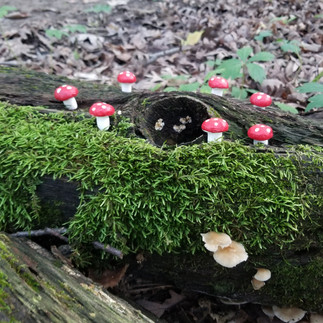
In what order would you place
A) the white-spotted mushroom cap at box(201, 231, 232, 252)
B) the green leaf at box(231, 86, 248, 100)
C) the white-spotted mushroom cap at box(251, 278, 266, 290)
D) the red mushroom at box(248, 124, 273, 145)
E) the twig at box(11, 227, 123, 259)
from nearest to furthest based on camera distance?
1. the white-spotted mushroom cap at box(201, 231, 232, 252)
2. the twig at box(11, 227, 123, 259)
3. the white-spotted mushroom cap at box(251, 278, 266, 290)
4. the red mushroom at box(248, 124, 273, 145)
5. the green leaf at box(231, 86, 248, 100)

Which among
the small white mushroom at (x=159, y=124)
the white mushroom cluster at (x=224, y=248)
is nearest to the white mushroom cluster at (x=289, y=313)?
the white mushroom cluster at (x=224, y=248)

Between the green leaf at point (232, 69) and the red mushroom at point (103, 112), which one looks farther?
the green leaf at point (232, 69)

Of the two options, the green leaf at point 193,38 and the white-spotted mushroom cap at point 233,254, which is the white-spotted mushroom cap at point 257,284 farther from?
the green leaf at point 193,38

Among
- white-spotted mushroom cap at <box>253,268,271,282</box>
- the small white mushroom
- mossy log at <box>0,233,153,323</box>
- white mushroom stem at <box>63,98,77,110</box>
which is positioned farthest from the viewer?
white mushroom stem at <box>63,98,77,110</box>

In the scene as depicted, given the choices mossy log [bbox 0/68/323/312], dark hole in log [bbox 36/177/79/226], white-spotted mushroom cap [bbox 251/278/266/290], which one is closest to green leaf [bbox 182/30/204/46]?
mossy log [bbox 0/68/323/312]

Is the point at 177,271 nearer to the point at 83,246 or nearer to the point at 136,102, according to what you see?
the point at 83,246

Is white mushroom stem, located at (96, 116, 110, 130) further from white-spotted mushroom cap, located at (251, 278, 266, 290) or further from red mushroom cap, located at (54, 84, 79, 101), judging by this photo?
white-spotted mushroom cap, located at (251, 278, 266, 290)

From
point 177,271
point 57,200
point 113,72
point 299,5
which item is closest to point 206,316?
point 177,271
